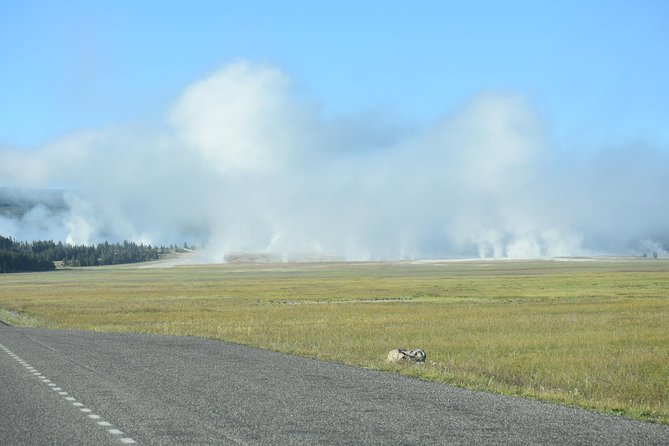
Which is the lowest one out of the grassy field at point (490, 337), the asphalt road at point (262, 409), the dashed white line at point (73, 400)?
the grassy field at point (490, 337)

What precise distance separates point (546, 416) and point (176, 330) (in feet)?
98.5

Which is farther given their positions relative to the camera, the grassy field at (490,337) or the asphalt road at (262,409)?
the grassy field at (490,337)

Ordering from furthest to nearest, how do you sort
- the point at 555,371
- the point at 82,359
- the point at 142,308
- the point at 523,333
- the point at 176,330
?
the point at 142,308, the point at 176,330, the point at 523,333, the point at 82,359, the point at 555,371

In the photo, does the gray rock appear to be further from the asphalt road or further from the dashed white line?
the dashed white line

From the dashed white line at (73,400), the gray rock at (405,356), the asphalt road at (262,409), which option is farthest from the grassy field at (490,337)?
the dashed white line at (73,400)

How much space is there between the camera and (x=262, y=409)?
51.6 feet

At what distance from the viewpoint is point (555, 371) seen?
24.4 m

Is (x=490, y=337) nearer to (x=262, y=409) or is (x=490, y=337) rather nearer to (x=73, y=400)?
(x=262, y=409)

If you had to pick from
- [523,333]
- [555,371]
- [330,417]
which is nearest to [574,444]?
[330,417]

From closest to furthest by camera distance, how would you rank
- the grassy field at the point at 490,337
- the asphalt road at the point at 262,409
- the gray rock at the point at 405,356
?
the asphalt road at the point at 262,409
the grassy field at the point at 490,337
the gray rock at the point at 405,356

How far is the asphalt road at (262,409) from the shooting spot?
41.4 ft

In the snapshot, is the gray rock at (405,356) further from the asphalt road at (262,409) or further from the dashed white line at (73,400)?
the dashed white line at (73,400)

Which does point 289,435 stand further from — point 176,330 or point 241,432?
point 176,330

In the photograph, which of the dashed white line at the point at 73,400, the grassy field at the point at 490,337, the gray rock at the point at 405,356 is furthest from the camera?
the gray rock at the point at 405,356
